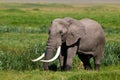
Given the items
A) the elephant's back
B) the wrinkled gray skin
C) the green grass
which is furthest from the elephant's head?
the green grass

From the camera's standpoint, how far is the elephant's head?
1653 centimetres

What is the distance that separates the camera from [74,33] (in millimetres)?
17594

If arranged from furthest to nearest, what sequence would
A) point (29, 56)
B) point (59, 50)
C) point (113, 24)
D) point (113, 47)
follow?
point (113, 24) → point (113, 47) → point (29, 56) → point (59, 50)

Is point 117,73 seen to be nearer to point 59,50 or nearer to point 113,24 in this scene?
point 59,50

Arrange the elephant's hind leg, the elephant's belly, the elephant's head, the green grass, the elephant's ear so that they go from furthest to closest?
the elephant's hind leg
the elephant's belly
the elephant's ear
the elephant's head
the green grass

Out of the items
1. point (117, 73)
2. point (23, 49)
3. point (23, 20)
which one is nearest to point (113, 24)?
point (23, 20)

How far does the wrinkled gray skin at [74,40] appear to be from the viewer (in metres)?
16.8

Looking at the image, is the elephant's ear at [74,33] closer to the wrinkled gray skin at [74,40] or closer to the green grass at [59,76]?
the wrinkled gray skin at [74,40]

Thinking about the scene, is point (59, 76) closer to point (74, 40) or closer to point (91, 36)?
point (74, 40)

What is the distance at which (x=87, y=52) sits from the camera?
60.4ft

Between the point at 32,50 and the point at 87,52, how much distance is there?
9.95 feet

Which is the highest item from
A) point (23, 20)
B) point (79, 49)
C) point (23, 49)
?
point (79, 49)

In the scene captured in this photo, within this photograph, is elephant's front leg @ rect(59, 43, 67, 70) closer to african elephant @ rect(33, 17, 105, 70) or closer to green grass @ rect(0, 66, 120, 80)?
african elephant @ rect(33, 17, 105, 70)

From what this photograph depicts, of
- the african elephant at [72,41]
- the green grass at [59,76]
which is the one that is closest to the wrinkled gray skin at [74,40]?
the african elephant at [72,41]
